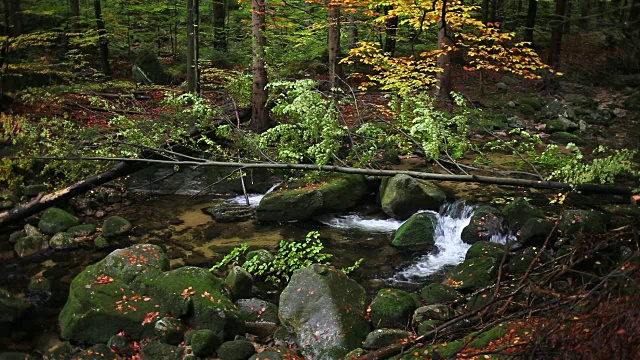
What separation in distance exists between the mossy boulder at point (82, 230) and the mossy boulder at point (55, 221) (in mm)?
208

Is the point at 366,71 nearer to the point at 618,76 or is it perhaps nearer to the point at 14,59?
the point at 618,76

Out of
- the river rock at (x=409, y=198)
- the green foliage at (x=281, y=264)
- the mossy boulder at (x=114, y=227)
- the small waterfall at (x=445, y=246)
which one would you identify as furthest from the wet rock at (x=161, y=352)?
the river rock at (x=409, y=198)

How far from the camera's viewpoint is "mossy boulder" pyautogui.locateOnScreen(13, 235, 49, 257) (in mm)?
9812

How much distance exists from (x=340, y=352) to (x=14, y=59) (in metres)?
15.4

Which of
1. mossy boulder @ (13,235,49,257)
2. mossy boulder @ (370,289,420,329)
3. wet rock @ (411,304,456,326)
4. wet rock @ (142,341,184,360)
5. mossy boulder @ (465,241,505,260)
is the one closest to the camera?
wet rock @ (142,341,184,360)

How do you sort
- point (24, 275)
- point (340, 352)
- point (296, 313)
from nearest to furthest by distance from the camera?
point (340, 352)
point (296, 313)
point (24, 275)

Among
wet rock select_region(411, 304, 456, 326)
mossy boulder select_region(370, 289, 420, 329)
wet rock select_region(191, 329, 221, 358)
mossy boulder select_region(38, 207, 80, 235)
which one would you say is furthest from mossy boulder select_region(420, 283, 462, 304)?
mossy boulder select_region(38, 207, 80, 235)

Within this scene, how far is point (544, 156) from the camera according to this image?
5500 mm

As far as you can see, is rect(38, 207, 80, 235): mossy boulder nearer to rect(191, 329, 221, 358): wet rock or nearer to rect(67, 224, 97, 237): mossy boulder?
rect(67, 224, 97, 237): mossy boulder

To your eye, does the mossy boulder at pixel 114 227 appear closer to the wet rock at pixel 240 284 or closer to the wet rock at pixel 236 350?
the wet rock at pixel 240 284

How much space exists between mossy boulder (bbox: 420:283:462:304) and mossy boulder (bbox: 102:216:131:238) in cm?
674

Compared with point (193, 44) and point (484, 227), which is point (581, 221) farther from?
point (193, 44)

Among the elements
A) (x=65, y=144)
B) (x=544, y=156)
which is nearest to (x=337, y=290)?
(x=544, y=156)

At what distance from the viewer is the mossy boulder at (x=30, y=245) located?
9.81 metres
